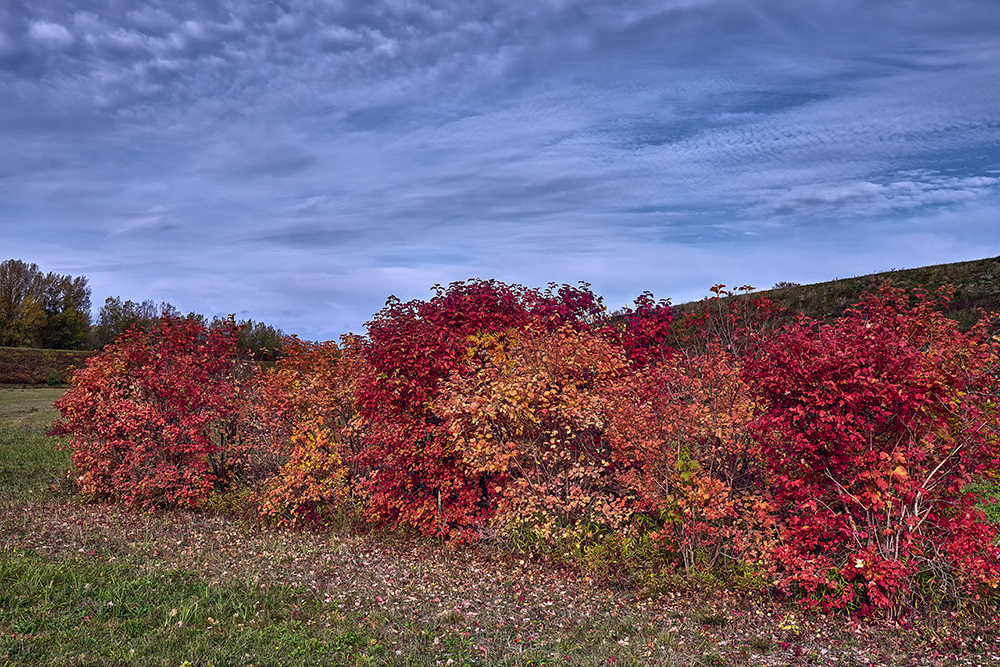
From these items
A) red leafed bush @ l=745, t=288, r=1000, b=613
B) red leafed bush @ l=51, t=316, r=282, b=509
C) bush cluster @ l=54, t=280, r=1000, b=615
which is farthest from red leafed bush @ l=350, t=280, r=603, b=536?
red leafed bush @ l=745, t=288, r=1000, b=613

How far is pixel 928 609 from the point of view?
21.3ft

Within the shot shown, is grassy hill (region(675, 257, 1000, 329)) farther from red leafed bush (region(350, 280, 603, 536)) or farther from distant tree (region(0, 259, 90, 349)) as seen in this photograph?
distant tree (region(0, 259, 90, 349))

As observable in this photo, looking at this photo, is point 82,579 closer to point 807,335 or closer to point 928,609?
point 807,335

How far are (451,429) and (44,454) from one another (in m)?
14.3

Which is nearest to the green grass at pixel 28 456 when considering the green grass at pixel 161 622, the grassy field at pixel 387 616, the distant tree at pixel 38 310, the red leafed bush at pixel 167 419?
the red leafed bush at pixel 167 419

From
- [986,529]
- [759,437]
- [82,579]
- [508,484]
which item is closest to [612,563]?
[508,484]

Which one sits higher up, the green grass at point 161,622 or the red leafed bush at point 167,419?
the red leafed bush at point 167,419

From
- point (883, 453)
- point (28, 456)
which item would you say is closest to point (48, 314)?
point (28, 456)

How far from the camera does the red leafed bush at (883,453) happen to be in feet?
20.7

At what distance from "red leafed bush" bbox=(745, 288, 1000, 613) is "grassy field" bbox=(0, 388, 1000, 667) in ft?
1.73

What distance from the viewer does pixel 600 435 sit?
941cm

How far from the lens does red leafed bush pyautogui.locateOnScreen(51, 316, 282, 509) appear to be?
11961 millimetres

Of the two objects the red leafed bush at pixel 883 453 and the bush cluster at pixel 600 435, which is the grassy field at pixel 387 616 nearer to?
the bush cluster at pixel 600 435

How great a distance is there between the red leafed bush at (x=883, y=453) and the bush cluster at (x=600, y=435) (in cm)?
2
